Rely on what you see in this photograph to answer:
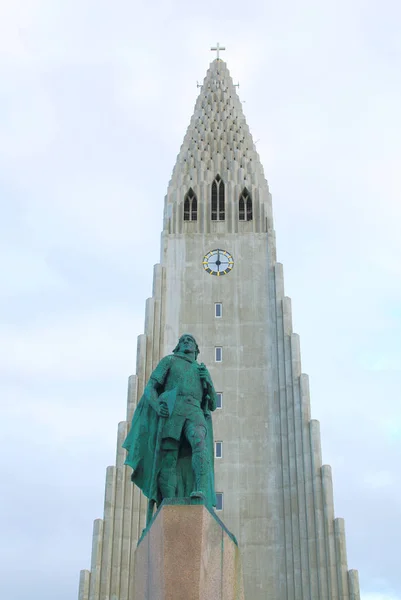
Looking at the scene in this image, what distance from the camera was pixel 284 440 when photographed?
4209 cm

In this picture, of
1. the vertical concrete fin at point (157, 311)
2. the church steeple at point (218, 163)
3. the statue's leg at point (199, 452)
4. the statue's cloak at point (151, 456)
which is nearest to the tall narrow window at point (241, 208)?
the church steeple at point (218, 163)

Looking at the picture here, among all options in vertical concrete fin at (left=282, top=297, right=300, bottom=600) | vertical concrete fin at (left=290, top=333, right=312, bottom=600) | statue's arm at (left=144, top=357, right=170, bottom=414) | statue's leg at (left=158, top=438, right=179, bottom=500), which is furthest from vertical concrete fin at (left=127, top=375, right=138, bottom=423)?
statue's leg at (left=158, top=438, right=179, bottom=500)

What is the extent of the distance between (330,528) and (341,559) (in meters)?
1.49

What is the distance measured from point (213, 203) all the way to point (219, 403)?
1286cm

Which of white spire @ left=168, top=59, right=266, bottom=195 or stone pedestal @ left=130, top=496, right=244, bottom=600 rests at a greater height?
white spire @ left=168, top=59, right=266, bottom=195

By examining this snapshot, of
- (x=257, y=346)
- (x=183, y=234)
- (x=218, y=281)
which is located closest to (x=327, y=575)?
(x=257, y=346)

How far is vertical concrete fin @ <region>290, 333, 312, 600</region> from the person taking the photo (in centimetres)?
3831

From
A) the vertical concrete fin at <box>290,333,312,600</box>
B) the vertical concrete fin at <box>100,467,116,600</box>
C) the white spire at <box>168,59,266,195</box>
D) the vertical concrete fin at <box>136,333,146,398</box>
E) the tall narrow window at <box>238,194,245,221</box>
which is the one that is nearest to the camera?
the vertical concrete fin at <box>100,467,116,600</box>

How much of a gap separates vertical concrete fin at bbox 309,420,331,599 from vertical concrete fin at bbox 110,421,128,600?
351 inches

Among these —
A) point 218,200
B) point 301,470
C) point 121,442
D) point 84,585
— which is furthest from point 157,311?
point 84,585

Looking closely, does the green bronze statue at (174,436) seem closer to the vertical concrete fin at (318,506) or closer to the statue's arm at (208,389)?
the statue's arm at (208,389)

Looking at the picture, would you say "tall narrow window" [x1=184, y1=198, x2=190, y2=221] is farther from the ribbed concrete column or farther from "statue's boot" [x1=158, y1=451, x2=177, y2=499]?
"statue's boot" [x1=158, y1=451, x2=177, y2=499]

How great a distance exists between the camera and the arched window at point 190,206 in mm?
49781

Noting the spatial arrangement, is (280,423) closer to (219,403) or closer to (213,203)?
(219,403)
